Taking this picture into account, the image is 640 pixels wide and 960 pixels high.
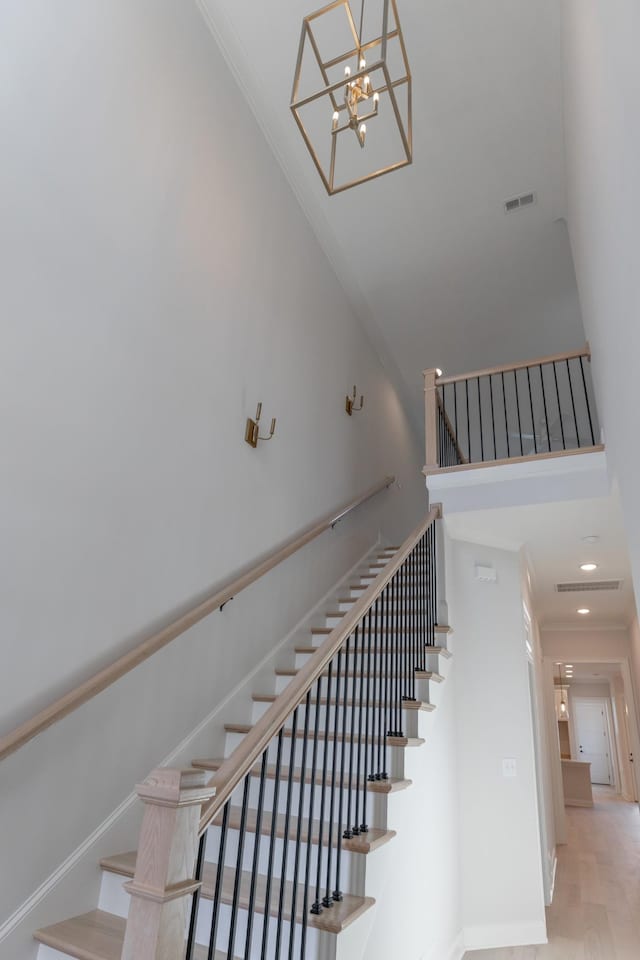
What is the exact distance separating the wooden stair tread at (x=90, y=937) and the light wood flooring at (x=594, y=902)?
2.66 metres

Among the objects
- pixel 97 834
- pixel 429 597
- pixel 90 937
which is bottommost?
pixel 90 937

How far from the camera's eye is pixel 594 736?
17234 millimetres

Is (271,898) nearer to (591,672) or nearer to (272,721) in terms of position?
(272,721)

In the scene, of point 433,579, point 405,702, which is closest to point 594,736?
point 433,579

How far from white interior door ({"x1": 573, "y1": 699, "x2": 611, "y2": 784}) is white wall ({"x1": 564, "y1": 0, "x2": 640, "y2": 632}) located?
16.4 metres

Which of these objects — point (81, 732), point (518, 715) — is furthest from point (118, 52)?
point (518, 715)

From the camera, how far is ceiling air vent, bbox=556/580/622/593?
6145mm

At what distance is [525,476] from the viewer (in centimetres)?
419

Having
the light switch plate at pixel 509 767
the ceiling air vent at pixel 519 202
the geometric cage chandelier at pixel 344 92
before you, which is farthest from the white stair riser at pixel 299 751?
the ceiling air vent at pixel 519 202

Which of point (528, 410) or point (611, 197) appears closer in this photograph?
point (611, 197)

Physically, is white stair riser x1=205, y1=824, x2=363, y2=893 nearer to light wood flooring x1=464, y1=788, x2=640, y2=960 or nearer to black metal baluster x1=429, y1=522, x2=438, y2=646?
black metal baluster x1=429, y1=522, x2=438, y2=646

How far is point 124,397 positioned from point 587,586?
18.4 feet

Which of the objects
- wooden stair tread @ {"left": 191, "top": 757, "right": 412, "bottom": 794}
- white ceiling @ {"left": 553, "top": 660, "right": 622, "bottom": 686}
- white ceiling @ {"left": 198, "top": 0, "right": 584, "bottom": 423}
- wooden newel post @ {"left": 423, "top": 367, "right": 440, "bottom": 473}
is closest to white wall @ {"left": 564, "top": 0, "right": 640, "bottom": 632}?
white ceiling @ {"left": 198, "top": 0, "right": 584, "bottom": 423}

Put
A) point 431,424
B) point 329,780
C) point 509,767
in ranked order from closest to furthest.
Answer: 1. point 329,780
2. point 509,767
3. point 431,424
